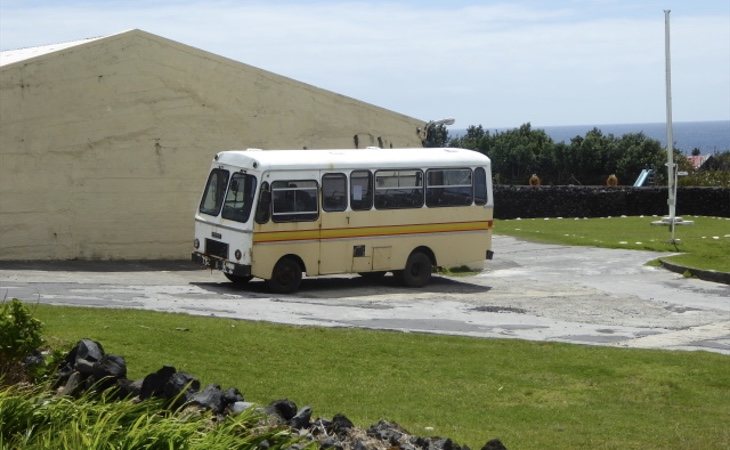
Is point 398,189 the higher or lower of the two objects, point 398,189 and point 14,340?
the higher

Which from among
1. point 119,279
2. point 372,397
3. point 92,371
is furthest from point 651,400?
point 119,279

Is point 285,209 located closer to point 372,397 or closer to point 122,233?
point 122,233

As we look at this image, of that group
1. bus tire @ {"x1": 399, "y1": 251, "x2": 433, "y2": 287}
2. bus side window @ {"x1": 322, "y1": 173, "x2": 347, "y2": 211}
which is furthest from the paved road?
bus side window @ {"x1": 322, "y1": 173, "x2": 347, "y2": 211}

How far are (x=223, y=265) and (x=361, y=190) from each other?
299 centimetres

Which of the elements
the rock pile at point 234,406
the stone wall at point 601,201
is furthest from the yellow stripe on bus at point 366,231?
the stone wall at point 601,201

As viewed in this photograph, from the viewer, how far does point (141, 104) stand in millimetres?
27250

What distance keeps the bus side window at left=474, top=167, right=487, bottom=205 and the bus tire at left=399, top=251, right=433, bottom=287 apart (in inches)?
64.6

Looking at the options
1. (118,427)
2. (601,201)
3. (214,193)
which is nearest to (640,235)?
(601,201)

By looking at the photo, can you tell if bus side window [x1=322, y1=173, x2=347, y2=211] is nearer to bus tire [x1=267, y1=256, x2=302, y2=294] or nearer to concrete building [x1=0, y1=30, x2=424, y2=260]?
bus tire [x1=267, y1=256, x2=302, y2=294]

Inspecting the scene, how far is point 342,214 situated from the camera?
2333cm

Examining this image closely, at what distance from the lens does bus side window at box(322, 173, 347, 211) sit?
2322 cm

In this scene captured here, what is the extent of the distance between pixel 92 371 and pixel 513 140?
5459 cm

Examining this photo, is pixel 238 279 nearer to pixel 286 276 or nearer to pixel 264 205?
pixel 286 276

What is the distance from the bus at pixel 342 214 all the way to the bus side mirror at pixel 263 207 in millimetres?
18
